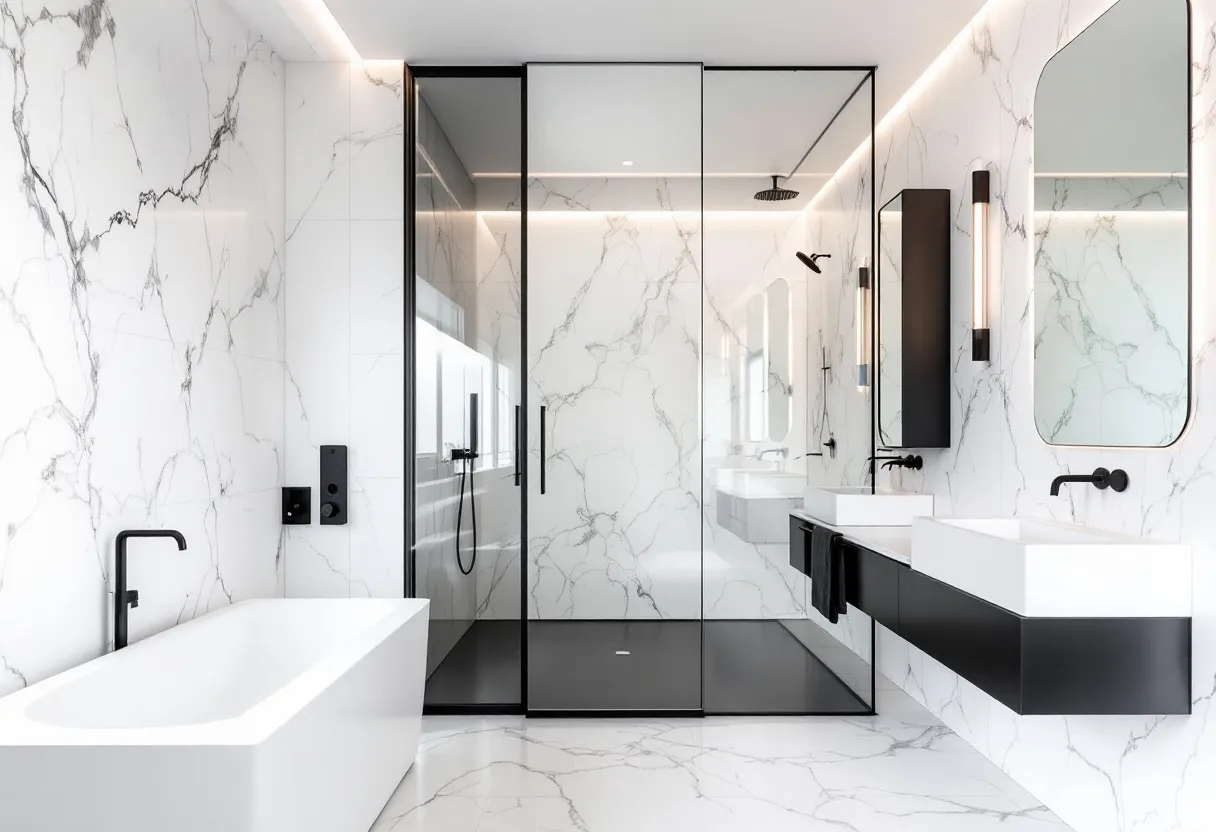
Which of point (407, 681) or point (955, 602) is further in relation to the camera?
point (407, 681)

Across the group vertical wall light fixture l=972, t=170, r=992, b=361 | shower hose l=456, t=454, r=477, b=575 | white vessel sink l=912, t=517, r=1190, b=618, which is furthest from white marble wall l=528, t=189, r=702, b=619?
white vessel sink l=912, t=517, r=1190, b=618

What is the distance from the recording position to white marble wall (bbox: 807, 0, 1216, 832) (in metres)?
Answer: 1.94

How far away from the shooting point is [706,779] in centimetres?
282

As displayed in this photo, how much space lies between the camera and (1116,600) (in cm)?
195

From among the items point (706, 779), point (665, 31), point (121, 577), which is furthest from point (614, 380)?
point (121, 577)

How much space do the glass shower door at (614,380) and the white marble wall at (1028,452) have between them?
37.1 inches

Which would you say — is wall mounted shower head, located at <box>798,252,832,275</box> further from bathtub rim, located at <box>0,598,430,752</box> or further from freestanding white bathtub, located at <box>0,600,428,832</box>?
bathtub rim, located at <box>0,598,430,752</box>

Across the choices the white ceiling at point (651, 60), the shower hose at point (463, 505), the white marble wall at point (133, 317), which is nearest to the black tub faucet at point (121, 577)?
the white marble wall at point (133, 317)

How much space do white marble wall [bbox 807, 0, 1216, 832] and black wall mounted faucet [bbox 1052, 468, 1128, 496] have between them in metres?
0.03

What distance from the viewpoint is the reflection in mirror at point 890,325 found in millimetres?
3363

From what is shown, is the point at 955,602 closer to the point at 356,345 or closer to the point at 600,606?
the point at 600,606

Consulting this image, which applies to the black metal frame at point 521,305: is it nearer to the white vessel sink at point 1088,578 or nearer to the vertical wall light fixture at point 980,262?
the vertical wall light fixture at point 980,262

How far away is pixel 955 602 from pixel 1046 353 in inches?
36.1

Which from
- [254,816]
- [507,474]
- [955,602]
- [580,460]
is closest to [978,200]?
[955,602]
